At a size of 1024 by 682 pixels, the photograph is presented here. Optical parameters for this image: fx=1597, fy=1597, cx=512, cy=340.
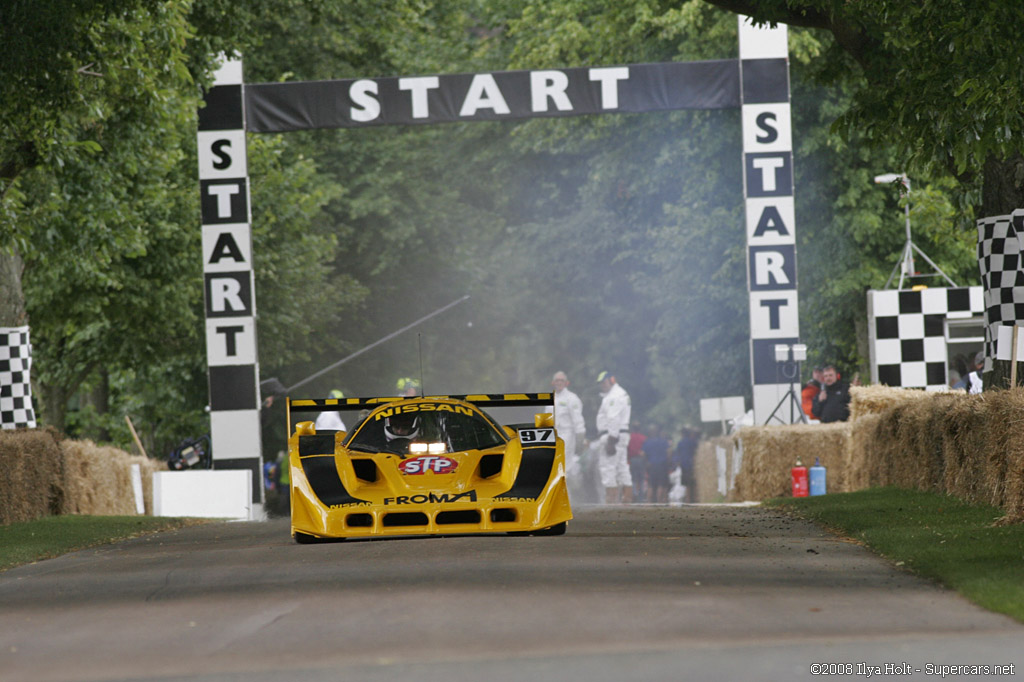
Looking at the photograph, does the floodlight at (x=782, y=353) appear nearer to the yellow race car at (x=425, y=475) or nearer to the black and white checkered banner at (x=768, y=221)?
the black and white checkered banner at (x=768, y=221)

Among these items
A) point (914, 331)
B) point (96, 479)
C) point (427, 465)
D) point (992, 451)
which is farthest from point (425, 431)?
point (914, 331)

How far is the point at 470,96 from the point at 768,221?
4914 millimetres

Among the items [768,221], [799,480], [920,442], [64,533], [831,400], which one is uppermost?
[768,221]

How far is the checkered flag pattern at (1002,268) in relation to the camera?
52.3 ft

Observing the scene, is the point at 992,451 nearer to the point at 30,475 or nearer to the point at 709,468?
the point at 30,475

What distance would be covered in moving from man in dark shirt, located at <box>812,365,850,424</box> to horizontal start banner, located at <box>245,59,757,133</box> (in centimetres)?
473

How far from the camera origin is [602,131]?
38.2m

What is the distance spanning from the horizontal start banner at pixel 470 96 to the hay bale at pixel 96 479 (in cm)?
552

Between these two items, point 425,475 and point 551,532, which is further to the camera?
point 551,532

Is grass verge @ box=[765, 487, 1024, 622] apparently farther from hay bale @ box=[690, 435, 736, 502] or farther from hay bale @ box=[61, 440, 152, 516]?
hay bale @ box=[690, 435, 736, 502]

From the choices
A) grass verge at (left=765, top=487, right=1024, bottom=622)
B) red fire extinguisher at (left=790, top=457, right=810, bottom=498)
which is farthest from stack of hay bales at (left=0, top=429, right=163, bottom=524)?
red fire extinguisher at (left=790, top=457, right=810, bottom=498)

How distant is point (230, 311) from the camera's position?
944 inches

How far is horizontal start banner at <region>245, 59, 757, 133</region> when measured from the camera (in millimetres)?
24016

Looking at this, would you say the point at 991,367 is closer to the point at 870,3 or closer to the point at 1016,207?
the point at 1016,207
